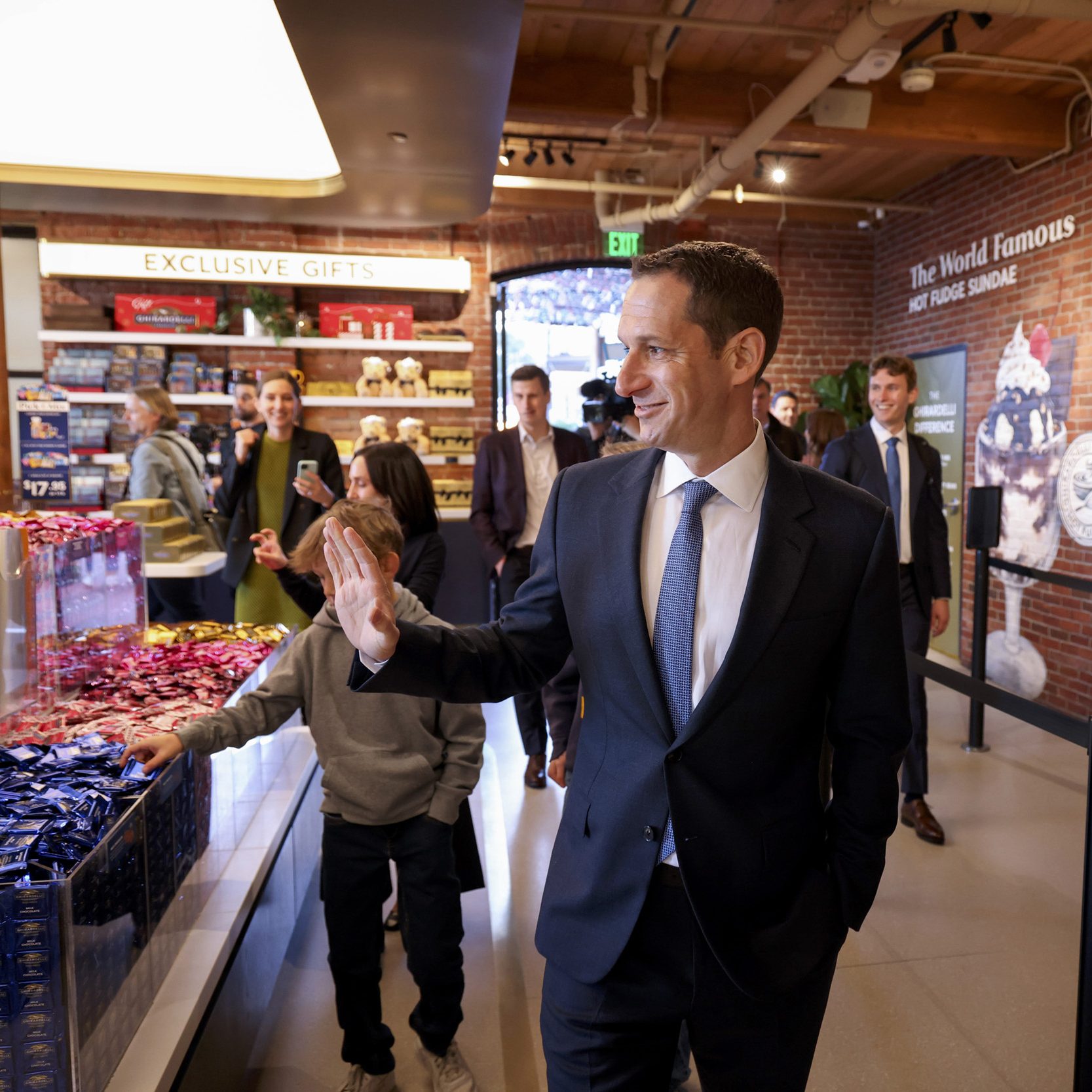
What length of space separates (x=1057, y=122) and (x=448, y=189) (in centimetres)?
380

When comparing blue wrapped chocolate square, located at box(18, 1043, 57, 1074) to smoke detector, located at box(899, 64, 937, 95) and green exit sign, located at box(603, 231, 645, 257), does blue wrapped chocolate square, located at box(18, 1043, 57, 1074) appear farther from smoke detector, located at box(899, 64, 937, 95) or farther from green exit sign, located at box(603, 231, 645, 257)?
green exit sign, located at box(603, 231, 645, 257)

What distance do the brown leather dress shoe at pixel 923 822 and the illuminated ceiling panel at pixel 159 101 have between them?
12.4 ft

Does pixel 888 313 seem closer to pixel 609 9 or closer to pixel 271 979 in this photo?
pixel 609 9

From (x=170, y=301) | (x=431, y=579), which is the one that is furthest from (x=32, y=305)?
(x=431, y=579)

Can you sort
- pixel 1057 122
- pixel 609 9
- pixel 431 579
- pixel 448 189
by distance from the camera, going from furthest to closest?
pixel 1057 122 < pixel 448 189 < pixel 609 9 < pixel 431 579

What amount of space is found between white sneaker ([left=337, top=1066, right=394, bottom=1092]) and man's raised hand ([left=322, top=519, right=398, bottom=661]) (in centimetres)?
134

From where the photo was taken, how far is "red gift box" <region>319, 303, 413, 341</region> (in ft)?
24.6

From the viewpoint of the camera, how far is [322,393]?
24.7 ft

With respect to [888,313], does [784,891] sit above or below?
below

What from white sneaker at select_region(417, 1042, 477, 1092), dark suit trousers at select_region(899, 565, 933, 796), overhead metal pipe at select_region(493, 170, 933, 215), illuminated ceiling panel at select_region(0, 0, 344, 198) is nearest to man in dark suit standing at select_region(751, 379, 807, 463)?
dark suit trousers at select_region(899, 565, 933, 796)

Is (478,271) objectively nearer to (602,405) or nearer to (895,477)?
(602,405)

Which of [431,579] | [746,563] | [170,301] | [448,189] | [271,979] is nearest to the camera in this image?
[746,563]

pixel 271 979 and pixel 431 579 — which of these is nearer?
pixel 271 979

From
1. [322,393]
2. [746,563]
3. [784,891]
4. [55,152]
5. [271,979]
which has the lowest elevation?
[271,979]
